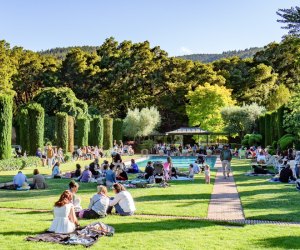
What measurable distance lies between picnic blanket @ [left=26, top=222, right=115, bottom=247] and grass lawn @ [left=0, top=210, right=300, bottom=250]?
0.51ft

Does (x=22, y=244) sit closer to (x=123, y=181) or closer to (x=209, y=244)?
(x=209, y=244)

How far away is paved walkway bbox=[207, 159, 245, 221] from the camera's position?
1173cm

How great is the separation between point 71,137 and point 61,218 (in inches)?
1221

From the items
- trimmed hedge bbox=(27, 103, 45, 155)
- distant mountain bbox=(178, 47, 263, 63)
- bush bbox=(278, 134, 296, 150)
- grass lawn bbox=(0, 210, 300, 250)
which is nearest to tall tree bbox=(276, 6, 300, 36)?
grass lawn bbox=(0, 210, 300, 250)

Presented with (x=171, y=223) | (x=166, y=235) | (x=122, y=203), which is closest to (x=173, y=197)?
(x=122, y=203)

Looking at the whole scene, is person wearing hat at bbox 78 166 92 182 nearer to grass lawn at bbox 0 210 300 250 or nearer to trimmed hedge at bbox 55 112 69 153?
grass lawn at bbox 0 210 300 250

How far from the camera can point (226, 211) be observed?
12.5m

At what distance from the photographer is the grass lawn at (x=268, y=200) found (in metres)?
11.7

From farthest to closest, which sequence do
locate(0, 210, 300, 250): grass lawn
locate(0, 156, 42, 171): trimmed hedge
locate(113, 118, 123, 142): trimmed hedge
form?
locate(113, 118, 123, 142): trimmed hedge
locate(0, 156, 42, 171): trimmed hedge
locate(0, 210, 300, 250): grass lawn

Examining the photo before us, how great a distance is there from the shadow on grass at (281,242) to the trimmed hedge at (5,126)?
20599 millimetres

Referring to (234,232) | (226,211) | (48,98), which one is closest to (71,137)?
(48,98)

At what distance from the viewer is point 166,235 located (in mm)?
9312

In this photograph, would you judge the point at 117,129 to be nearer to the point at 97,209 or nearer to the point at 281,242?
the point at 97,209

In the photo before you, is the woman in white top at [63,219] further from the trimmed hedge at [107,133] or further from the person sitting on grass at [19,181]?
the trimmed hedge at [107,133]
